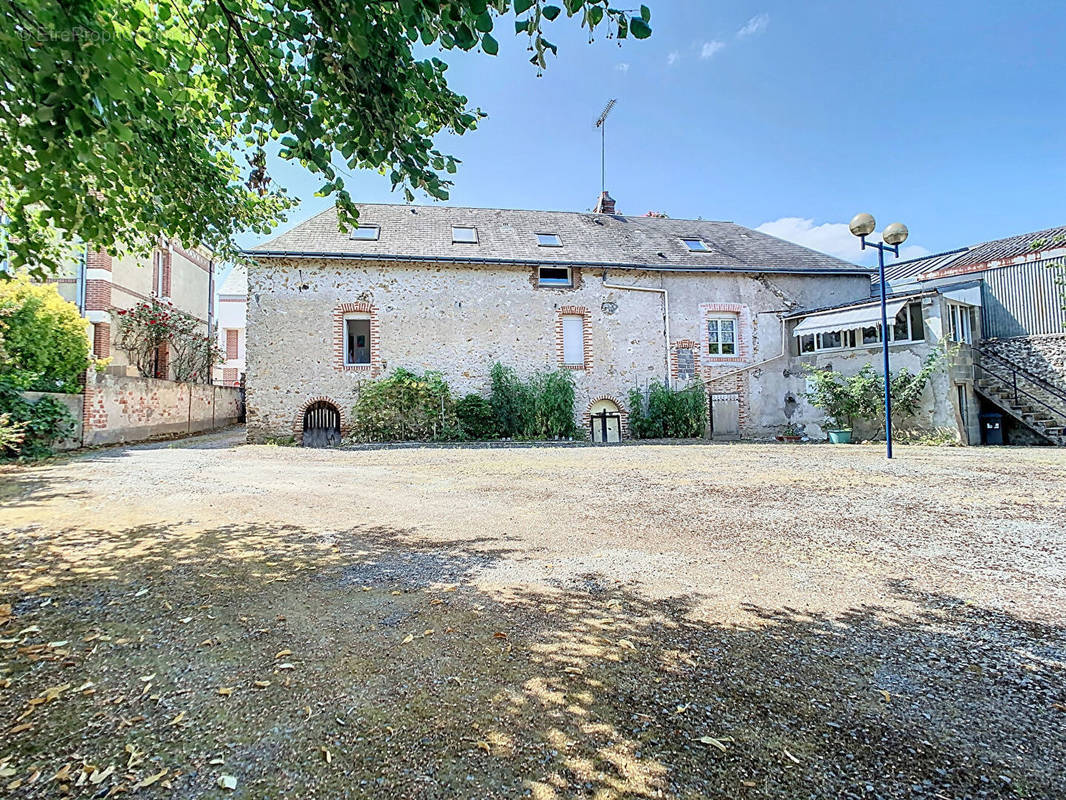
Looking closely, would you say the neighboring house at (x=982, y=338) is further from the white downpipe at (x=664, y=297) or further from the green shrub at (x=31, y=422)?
the green shrub at (x=31, y=422)

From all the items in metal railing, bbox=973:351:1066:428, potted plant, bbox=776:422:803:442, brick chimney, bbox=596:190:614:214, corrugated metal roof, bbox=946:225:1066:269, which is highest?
brick chimney, bbox=596:190:614:214

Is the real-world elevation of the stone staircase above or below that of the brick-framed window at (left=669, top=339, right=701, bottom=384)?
below

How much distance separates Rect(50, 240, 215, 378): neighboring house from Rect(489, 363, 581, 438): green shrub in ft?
22.3

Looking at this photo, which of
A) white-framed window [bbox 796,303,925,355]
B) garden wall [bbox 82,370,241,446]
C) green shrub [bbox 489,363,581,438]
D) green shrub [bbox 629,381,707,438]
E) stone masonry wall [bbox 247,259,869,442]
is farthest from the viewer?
green shrub [bbox 629,381,707,438]

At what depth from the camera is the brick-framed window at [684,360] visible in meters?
13.7

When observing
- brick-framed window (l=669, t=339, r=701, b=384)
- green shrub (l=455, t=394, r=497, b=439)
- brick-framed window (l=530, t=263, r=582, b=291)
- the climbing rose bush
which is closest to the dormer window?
brick-framed window (l=530, t=263, r=582, b=291)

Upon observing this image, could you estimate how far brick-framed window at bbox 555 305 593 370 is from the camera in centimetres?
Answer: 1330

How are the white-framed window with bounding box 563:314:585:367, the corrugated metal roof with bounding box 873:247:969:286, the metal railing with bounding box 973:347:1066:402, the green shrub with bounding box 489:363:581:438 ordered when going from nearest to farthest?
the metal railing with bounding box 973:347:1066:402 < the green shrub with bounding box 489:363:581:438 < the white-framed window with bounding box 563:314:585:367 < the corrugated metal roof with bounding box 873:247:969:286

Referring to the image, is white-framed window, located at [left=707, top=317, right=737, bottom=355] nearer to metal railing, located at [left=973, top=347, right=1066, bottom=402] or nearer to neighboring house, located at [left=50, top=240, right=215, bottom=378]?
metal railing, located at [left=973, top=347, right=1066, bottom=402]

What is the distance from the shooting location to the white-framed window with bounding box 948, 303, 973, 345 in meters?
11.3

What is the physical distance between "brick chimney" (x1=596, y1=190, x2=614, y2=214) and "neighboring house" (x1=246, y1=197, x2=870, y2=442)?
9.12 feet

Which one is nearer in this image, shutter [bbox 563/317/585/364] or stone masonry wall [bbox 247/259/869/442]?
stone masonry wall [bbox 247/259/869/442]

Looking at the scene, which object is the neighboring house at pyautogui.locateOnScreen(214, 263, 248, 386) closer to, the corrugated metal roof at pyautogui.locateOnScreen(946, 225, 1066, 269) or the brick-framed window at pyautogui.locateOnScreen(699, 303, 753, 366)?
the brick-framed window at pyautogui.locateOnScreen(699, 303, 753, 366)

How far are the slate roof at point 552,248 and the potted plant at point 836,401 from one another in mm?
4040
